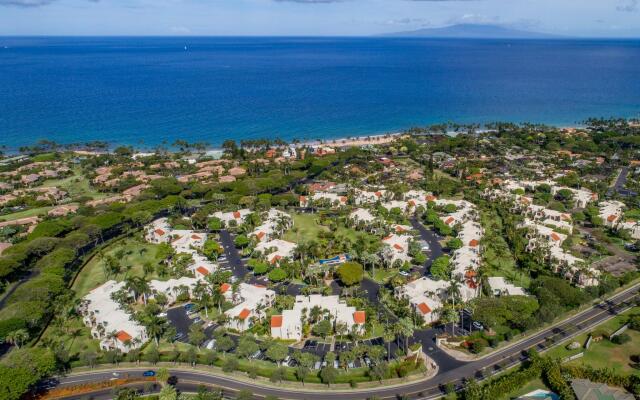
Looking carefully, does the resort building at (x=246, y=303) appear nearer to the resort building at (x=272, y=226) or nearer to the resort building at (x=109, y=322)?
the resort building at (x=109, y=322)

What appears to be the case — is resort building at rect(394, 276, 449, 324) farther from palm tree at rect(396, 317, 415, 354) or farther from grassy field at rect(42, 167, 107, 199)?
grassy field at rect(42, 167, 107, 199)

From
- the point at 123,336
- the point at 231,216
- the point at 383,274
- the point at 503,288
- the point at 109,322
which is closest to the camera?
the point at 123,336

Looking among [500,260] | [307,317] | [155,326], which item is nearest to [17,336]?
[155,326]

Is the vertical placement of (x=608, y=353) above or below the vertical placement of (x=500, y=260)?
below

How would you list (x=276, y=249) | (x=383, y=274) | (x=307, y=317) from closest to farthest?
(x=307, y=317), (x=383, y=274), (x=276, y=249)

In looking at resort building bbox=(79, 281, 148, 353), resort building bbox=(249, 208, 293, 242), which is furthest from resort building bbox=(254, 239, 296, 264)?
resort building bbox=(79, 281, 148, 353)

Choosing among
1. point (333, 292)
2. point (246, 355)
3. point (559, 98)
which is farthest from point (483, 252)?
point (559, 98)

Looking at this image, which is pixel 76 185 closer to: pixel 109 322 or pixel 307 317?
pixel 109 322
